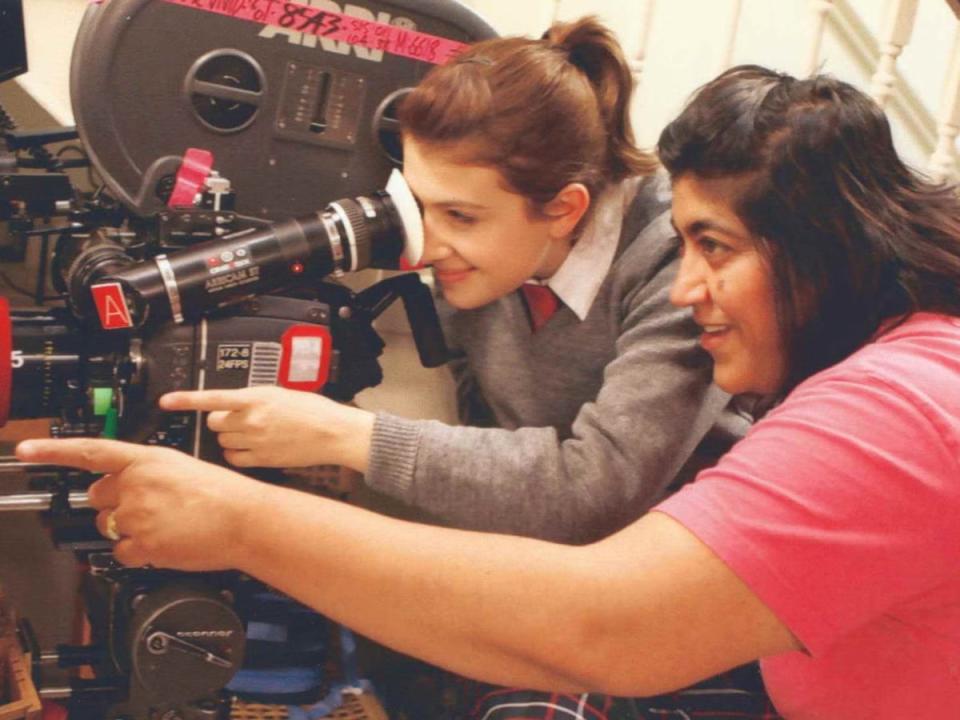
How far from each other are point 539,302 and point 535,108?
0.27m

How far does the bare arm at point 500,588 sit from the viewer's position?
742 millimetres

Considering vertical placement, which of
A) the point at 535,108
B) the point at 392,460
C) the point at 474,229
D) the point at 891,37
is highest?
the point at 891,37

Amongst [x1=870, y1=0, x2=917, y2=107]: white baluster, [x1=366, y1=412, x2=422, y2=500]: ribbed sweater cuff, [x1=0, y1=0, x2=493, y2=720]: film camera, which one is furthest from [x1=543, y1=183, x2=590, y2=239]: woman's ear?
[x1=870, y1=0, x2=917, y2=107]: white baluster

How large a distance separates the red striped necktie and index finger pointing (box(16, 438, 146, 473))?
58 cm

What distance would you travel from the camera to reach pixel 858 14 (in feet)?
7.24

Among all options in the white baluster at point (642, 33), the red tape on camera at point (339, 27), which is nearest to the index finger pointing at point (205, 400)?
the red tape on camera at point (339, 27)

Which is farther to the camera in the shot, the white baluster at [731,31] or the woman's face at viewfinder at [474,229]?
the white baluster at [731,31]

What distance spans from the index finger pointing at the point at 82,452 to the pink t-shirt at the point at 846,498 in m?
0.47

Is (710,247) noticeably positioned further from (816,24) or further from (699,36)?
(699,36)

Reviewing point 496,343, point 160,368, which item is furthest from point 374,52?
point 160,368

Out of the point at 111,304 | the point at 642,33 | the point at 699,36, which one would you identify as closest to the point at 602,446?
the point at 111,304

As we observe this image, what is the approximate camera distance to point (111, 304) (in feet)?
2.98

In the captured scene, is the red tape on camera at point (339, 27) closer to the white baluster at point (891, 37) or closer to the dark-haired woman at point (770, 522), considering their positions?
the dark-haired woman at point (770, 522)

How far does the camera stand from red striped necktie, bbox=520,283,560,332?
1.30 m
